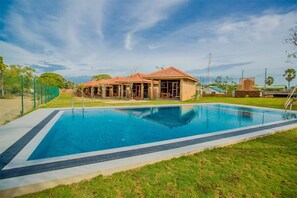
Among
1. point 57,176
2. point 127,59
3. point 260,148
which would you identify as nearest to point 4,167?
point 57,176

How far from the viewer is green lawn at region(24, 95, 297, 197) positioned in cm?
262

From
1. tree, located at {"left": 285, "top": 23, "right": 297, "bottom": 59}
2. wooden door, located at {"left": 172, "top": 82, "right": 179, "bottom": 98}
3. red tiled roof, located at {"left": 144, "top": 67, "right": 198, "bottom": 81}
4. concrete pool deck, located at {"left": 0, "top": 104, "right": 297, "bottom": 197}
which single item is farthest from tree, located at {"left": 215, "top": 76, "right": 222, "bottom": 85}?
concrete pool deck, located at {"left": 0, "top": 104, "right": 297, "bottom": 197}

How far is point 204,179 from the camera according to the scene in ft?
9.89

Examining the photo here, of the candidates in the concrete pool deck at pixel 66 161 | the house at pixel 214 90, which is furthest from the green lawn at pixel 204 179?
the house at pixel 214 90

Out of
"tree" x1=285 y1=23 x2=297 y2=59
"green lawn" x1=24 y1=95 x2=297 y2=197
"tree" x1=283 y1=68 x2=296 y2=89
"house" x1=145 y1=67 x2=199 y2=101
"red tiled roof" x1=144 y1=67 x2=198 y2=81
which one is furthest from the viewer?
"tree" x1=283 y1=68 x2=296 y2=89

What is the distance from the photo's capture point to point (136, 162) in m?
3.55

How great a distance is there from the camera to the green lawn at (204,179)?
2.62 meters

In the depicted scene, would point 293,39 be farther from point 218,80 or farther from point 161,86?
point 218,80

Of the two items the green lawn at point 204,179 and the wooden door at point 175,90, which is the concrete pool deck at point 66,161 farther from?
the wooden door at point 175,90

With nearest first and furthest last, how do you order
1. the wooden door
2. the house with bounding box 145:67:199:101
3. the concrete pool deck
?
the concrete pool deck, the house with bounding box 145:67:199:101, the wooden door

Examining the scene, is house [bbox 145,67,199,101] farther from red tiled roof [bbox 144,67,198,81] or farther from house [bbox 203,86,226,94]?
house [bbox 203,86,226,94]

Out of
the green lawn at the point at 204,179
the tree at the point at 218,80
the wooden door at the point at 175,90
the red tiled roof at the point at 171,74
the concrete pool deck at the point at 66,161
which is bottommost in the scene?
the green lawn at the point at 204,179

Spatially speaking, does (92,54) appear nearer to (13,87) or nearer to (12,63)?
(12,63)

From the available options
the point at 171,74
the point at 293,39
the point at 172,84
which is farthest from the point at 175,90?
the point at 293,39
